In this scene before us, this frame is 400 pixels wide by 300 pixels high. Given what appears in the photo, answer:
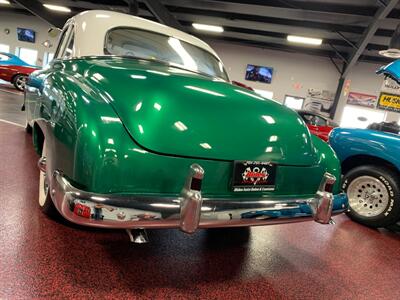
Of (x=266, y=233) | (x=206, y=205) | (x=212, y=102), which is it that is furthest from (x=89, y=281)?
(x=266, y=233)

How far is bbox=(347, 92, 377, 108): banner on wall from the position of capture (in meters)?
15.5

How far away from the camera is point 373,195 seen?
11.7 feet

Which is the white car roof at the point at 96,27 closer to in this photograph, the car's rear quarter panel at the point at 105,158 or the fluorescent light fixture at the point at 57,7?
the car's rear quarter panel at the point at 105,158

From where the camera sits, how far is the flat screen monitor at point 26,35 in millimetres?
20750

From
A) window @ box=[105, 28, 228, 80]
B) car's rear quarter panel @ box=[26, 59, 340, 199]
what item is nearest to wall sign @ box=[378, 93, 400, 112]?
window @ box=[105, 28, 228, 80]

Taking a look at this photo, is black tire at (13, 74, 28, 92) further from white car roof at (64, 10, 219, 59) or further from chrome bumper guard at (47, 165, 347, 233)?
chrome bumper guard at (47, 165, 347, 233)

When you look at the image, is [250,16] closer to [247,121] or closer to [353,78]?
[353,78]

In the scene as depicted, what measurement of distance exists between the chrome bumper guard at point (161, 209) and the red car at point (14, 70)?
1137cm

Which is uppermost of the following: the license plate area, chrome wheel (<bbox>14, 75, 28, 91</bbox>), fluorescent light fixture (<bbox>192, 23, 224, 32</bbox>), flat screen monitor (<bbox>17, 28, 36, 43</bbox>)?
fluorescent light fixture (<bbox>192, 23, 224, 32</bbox>)

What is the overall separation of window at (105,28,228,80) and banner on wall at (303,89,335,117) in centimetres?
1399

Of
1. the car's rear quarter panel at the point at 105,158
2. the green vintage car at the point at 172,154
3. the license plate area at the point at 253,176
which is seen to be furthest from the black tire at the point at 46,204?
the license plate area at the point at 253,176

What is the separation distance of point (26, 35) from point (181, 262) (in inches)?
900

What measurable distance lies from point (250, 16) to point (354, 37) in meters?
3.96

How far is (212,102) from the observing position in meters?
1.85
